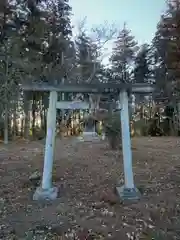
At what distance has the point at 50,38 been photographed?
33.3 ft

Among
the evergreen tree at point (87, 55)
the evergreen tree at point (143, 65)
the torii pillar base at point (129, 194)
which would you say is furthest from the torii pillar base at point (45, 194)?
the evergreen tree at point (143, 65)

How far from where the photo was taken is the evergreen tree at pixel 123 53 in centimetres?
1335

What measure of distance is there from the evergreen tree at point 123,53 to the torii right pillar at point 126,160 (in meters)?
9.77

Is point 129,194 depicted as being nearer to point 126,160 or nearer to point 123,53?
point 126,160

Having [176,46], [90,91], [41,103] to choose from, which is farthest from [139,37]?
[90,91]

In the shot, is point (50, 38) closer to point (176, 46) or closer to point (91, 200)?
point (176, 46)

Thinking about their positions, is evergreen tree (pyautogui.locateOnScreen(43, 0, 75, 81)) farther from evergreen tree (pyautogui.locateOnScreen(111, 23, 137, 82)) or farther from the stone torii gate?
the stone torii gate

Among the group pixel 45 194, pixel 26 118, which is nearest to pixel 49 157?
pixel 45 194

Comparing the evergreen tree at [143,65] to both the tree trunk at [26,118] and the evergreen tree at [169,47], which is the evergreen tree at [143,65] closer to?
the evergreen tree at [169,47]

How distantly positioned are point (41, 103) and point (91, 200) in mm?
8943

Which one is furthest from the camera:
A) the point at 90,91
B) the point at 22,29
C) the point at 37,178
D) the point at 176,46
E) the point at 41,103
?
the point at 41,103

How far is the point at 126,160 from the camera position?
3502 millimetres

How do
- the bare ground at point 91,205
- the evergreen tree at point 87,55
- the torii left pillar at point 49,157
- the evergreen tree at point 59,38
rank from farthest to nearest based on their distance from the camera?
the evergreen tree at point 87,55, the evergreen tree at point 59,38, the torii left pillar at point 49,157, the bare ground at point 91,205

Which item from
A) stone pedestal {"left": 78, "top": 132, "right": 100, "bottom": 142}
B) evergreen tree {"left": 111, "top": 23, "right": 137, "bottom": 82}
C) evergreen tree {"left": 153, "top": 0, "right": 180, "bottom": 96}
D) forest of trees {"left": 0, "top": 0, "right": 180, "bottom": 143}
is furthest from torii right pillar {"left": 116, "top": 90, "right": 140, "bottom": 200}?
evergreen tree {"left": 111, "top": 23, "right": 137, "bottom": 82}
